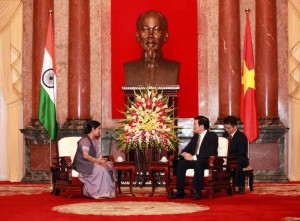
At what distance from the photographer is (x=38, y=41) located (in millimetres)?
14070

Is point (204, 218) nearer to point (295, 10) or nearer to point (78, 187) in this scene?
point (78, 187)

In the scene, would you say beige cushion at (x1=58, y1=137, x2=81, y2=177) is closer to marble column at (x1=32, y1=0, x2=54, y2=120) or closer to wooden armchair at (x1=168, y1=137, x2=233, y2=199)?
wooden armchair at (x1=168, y1=137, x2=233, y2=199)

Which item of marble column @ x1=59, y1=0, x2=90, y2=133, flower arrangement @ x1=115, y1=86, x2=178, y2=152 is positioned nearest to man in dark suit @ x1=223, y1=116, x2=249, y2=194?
flower arrangement @ x1=115, y1=86, x2=178, y2=152

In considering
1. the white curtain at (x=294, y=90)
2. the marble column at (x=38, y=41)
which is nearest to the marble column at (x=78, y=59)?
the marble column at (x=38, y=41)

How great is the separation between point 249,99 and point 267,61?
166 cm

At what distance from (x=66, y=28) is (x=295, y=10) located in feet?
14.9

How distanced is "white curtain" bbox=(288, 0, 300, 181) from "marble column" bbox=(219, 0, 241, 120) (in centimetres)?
111

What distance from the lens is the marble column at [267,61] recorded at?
45.1ft

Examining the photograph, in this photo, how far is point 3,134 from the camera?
14695 millimetres

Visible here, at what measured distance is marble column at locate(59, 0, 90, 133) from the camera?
14.0 meters

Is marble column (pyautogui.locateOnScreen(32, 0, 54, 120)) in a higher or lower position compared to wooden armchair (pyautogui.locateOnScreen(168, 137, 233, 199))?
higher

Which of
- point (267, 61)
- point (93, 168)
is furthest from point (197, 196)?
point (267, 61)

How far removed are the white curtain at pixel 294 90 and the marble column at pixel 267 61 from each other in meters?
0.46

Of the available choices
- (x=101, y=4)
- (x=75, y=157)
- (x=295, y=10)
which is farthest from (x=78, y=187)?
(x=295, y=10)
